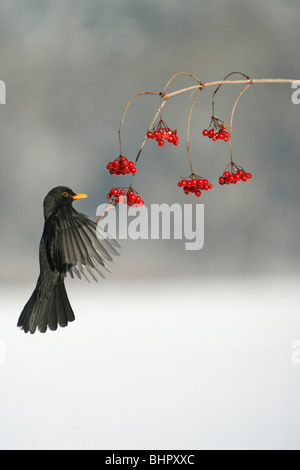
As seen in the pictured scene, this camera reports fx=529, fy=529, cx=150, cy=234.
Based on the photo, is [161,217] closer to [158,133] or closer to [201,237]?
[201,237]

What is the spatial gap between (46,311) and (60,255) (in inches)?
4.5

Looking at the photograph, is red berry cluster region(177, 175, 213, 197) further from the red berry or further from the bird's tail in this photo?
the bird's tail

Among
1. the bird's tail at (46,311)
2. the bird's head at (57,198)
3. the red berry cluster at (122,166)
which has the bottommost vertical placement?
the bird's tail at (46,311)

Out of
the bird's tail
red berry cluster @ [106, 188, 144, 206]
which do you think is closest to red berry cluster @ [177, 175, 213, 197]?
red berry cluster @ [106, 188, 144, 206]

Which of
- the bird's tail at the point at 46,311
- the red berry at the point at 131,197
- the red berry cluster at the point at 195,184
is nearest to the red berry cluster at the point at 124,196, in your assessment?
the red berry at the point at 131,197

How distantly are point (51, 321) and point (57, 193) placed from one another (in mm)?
245

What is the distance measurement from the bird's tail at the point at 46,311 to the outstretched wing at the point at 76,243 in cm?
5

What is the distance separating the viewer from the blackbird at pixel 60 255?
94 centimetres

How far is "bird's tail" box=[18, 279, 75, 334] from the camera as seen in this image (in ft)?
3.26

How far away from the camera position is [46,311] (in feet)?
3.28

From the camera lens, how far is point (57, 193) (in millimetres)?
1023

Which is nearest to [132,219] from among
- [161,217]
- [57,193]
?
[161,217]

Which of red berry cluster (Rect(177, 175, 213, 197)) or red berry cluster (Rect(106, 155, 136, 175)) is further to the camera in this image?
red berry cluster (Rect(177, 175, 213, 197))

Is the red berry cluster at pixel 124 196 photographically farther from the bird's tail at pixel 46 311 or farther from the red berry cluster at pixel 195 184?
the bird's tail at pixel 46 311
